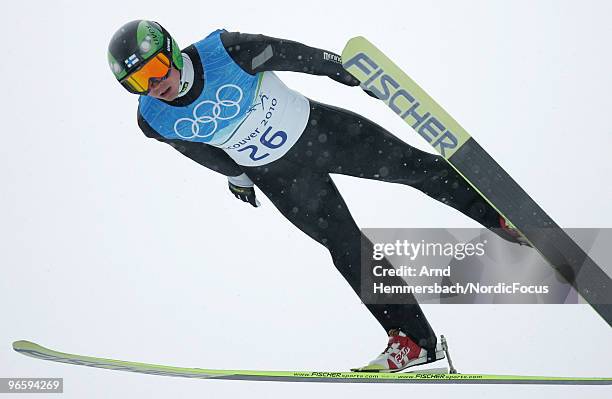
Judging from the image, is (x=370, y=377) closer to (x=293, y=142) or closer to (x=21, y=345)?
(x=293, y=142)

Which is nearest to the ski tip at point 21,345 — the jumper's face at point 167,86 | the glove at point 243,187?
the glove at point 243,187

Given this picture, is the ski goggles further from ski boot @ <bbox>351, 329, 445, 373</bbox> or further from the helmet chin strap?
ski boot @ <bbox>351, 329, 445, 373</bbox>

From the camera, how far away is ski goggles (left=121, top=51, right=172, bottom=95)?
3.34 metres

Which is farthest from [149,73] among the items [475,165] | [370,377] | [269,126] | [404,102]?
[370,377]

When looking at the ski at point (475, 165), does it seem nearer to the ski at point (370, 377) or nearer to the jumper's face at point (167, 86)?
the ski at point (370, 377)

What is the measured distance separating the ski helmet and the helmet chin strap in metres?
0.09

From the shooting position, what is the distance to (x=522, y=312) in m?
4.63

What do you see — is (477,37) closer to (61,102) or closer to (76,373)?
(61,102)

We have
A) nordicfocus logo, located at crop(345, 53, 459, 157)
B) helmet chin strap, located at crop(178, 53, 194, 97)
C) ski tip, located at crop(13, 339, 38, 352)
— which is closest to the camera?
nordicfocus logo, located at crop(345, 53, 459, 157)

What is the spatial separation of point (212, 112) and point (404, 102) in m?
0.90

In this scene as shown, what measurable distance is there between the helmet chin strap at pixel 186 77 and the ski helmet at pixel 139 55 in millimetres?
94

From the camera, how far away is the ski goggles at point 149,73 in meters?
3.34

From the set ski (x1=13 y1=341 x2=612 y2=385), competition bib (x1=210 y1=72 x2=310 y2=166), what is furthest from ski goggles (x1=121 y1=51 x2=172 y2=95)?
ski (x1=13 y1=341 x2=612 y2=385)

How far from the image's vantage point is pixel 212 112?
359cm
